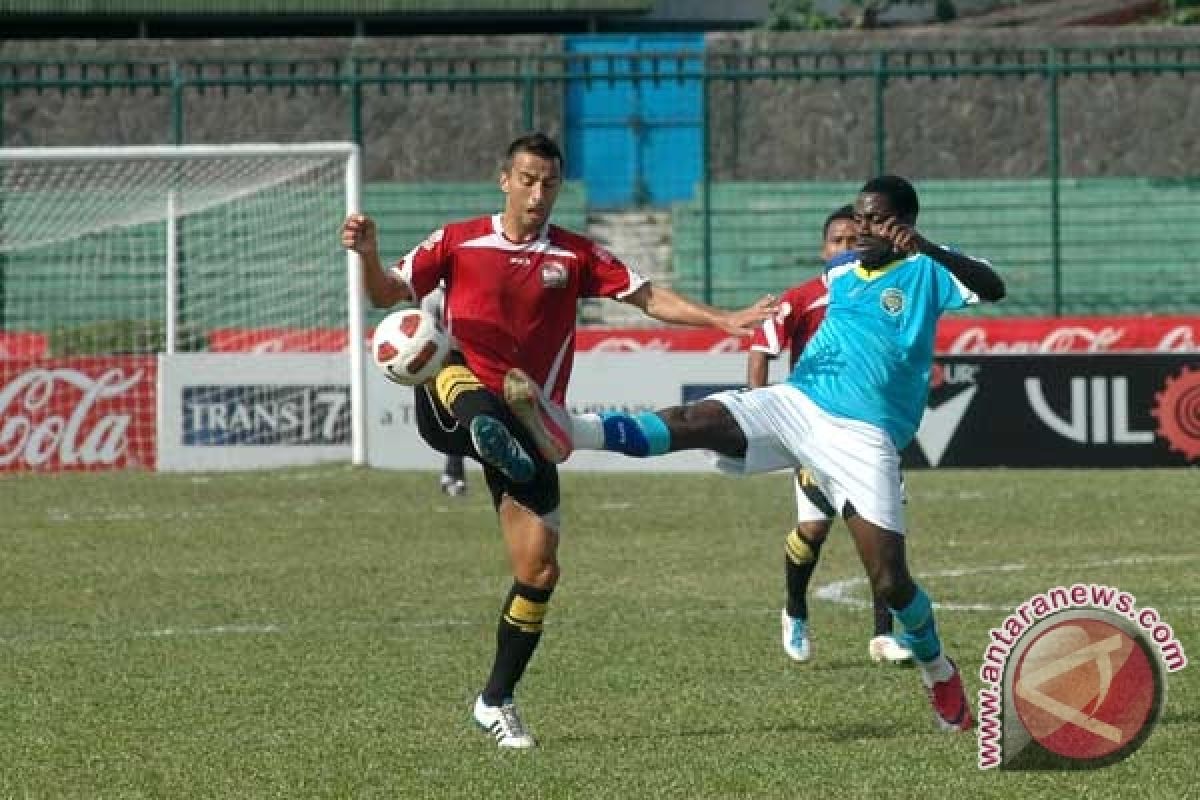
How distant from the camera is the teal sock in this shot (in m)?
9.01

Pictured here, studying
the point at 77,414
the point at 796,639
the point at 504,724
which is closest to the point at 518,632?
the point at 504,724

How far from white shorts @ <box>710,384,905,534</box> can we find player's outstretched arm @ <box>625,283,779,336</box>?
0.28 metres

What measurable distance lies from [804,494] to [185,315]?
14.4 meters

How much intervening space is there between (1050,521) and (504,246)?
9.09 m

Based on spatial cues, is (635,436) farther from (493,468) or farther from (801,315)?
(801,315)

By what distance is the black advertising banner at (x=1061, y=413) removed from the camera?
857 inches

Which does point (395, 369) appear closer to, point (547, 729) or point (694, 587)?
point (547, 729)

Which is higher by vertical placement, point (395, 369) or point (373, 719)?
point (395, 369)

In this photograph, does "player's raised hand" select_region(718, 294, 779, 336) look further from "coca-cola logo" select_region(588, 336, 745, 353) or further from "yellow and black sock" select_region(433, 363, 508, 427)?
"coca-cola logo" select_region(588, 336, 745, 353)

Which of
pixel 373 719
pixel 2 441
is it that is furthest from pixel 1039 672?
pixel 2 441

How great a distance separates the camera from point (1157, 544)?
1592 centimetres

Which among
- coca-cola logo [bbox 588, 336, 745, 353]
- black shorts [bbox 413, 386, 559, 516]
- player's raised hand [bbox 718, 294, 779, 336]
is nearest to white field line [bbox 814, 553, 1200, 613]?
player's raised hand [bbox 718, 294, 779, 336]

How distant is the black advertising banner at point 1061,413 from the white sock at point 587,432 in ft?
43.5

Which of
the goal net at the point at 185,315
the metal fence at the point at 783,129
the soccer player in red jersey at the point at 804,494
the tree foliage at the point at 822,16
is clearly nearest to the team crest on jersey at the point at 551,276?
the soccer player in red jersey at the point at 804,494
